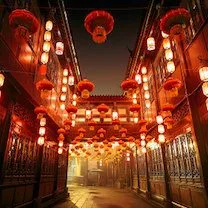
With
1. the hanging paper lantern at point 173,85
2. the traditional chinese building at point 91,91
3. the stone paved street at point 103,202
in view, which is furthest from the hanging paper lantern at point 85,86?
the stone paved street at point 103,202

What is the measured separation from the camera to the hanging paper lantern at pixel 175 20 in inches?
218

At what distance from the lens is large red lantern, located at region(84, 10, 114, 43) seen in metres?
5.45

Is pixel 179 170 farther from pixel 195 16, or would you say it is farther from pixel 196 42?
pixel 195 16

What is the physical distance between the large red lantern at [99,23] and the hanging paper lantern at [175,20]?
158 cm

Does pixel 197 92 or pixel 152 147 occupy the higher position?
pixel 197 92

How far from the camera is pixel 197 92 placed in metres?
8.07

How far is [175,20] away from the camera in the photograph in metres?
5.60

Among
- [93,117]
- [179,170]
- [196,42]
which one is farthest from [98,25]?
[93,117]

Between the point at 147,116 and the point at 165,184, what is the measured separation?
6.25 meters

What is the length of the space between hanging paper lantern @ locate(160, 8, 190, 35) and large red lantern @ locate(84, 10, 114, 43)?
62.4 inches

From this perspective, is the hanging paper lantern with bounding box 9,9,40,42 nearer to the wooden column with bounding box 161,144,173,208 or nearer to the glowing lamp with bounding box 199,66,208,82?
the glowing lamp with bounding box 199,66,208,82

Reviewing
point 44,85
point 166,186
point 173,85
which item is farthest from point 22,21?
point 166,186

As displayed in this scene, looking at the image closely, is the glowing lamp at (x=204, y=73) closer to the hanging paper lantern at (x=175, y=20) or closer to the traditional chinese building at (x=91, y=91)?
the traditional chinese building at (x=91, y=91)

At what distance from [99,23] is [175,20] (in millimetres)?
2175
